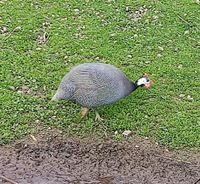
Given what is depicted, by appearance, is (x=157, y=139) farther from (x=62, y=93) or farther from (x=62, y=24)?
(x=62, y=24)

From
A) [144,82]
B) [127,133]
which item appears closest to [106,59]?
[144,82]

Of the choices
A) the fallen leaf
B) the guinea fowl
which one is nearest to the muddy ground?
the fallen leaf

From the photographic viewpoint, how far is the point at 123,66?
6.40 m

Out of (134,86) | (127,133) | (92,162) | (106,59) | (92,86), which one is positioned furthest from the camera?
(106,59)

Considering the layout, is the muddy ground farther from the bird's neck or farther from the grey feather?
the bird's neck

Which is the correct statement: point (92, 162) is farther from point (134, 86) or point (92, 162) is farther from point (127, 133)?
point (134, 86)

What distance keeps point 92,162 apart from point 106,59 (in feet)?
6.44

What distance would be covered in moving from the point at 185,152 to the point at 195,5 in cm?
350

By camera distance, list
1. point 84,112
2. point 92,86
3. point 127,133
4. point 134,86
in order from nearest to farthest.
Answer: point 92,86, point 127,133, point 84,112, point 134,86

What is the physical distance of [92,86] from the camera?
Answer: 5.04 meters

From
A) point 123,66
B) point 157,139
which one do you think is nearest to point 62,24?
point 123,66

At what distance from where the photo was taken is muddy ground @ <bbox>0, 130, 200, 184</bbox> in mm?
4699

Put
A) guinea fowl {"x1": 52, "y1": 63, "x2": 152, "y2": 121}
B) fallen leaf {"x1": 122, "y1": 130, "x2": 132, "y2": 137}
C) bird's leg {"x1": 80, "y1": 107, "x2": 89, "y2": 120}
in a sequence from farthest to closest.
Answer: bird's leg {"x1": 80, "y1": 107, "x2": 89, "y2": 120}, fallen leaf {"x1": 122, "y1": 130, "x2": 132, "y2": 137}, guinea fowl {"x1": 52, "y1": 63, "x2": 152, "y2": 121}

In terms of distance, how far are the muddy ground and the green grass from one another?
0.58ft
